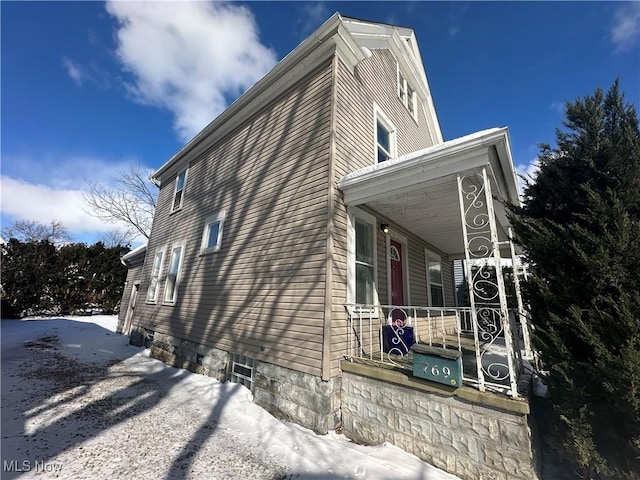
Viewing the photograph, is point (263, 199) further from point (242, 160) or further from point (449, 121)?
point (449, 121)

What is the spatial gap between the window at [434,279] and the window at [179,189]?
848 cm

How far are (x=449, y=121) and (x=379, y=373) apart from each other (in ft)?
41.6

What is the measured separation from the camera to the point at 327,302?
403 cm

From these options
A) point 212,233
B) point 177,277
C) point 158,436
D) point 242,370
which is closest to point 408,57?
point 212,233

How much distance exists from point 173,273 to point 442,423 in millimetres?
8121

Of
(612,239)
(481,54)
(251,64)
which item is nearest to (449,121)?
(481,54)

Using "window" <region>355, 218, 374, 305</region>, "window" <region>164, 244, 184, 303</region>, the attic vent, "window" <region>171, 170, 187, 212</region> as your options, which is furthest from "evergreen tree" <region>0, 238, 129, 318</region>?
"window" <region>355, 218, 374, 305</region>

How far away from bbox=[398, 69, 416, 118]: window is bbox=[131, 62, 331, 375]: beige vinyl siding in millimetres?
4312

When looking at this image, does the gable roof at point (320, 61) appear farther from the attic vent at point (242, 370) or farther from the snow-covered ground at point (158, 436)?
the snow-covered ground at point (158, 436)

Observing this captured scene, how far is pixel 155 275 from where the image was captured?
9.50 m

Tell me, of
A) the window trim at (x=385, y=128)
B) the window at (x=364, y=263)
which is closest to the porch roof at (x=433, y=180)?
the window at (x=364, y=263)

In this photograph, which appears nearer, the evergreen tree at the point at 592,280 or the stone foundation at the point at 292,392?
the evergreen tree at the point at 592,280

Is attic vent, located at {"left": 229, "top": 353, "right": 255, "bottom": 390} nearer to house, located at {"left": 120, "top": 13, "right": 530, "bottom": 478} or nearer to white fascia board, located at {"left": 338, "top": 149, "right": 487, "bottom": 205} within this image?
house, located at {"left": 120, "top": 13, "right": 530, "bottom": 478}

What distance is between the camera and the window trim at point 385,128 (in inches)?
249
